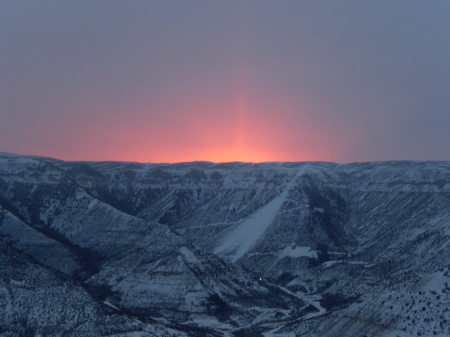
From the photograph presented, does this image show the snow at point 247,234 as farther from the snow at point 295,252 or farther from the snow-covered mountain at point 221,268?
the snow at point 295,252

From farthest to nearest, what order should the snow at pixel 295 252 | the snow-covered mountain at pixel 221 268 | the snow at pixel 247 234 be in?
the snow at pixel 247 234
the snow at pixel 295 252
the snow-covered mountain at pixel 221 268

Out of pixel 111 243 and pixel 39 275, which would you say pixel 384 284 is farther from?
pixel 111 243

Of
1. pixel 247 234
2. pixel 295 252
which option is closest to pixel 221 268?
pixel 295 252

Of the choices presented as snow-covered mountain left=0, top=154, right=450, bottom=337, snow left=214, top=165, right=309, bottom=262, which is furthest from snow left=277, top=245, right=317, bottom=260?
snow left=214, top=165, right=309, bottom=262

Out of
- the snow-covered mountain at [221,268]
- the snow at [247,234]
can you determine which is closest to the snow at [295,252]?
the snow-covered mountain at [221,268]

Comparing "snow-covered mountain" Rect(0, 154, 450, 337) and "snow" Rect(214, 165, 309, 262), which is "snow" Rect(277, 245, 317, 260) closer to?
"snow-covered mountain" Rect(0, 154, 450, 337)

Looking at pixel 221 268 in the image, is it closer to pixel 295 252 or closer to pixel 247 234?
pixel 295 252

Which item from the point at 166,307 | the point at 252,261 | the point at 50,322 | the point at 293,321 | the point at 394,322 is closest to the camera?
the point at 394,322

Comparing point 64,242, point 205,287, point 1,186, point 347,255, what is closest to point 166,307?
point 205,287
